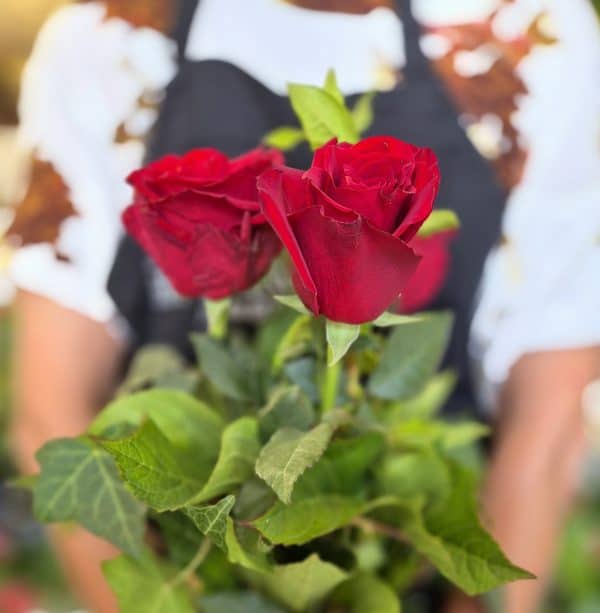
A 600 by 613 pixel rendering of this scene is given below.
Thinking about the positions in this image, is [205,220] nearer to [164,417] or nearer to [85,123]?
[164,417]

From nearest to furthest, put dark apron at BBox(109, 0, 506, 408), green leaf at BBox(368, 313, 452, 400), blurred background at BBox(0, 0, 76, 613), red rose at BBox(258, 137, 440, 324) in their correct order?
red rose at BBox(258, 137, 440, 324) < green leaf at BBox(368, 313, 452, 400) < dark apron at BBox(109, 0, 506, 408) < blurred background at BBox(0, 0, 76, 613)

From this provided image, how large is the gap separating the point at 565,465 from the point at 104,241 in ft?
0.98

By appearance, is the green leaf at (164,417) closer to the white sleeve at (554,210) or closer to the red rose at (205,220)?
the red rose at (205,220)

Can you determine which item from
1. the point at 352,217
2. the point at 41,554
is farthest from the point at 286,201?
the point at 41,554

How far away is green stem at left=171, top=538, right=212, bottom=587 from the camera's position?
272mm

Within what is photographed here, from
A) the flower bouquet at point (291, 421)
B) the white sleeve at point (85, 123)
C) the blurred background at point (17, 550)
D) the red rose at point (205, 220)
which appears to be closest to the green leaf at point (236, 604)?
the flower bouquet at point (291, 421)

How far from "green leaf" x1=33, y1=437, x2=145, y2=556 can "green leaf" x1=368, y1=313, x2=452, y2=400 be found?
9 cm

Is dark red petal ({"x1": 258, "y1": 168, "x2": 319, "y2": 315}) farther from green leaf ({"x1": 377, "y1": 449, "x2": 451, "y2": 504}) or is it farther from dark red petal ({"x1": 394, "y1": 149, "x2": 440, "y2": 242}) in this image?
green leaf ({"x1": 377, "y1": 449, "x2": 451, "y2": 504})

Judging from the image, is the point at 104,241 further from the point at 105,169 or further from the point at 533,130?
the point at 533,130

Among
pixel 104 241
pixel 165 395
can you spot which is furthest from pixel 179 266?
pixel 104 241

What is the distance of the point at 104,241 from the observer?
17.8 inches

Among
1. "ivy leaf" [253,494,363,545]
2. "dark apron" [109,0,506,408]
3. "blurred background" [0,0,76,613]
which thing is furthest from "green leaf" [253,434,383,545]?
"blurred background" [0,0,76,613]

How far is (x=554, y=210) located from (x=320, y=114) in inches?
10.2

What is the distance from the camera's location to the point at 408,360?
297 mm
